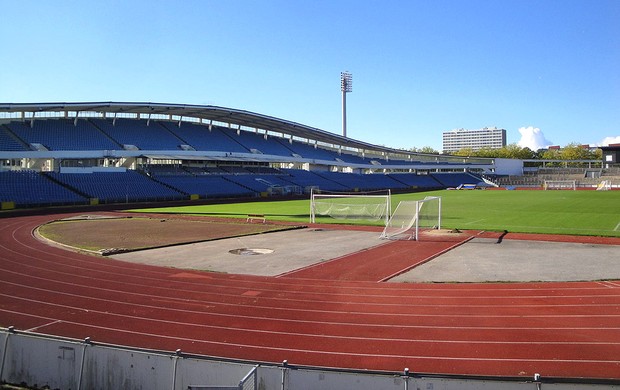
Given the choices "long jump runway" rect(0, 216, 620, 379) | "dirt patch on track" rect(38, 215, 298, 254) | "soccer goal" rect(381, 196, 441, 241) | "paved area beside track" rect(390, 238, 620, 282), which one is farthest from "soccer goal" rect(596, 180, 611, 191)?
"long jump runway" rect(0, 216, 620, 379)

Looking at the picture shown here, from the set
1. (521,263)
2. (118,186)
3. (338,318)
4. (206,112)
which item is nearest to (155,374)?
(338,318)

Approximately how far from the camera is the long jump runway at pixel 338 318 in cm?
844

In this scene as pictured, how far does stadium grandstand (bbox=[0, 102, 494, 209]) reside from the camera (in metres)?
47.9

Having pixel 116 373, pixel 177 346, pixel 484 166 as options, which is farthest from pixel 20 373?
pixel 484 166

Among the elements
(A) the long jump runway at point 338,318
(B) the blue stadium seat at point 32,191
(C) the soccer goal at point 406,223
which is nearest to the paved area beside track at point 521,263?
(A) the long jump runway at point 338,318

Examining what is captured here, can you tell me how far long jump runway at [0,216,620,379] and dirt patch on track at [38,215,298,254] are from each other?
255 inches

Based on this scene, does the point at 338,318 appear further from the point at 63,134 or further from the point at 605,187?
the point at 605,187

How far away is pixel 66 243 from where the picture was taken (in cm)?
2159

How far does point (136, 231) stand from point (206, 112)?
3947cm

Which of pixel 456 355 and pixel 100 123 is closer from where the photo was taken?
pixel 456 355

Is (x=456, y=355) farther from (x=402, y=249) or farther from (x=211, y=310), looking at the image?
(x=402, y=249)

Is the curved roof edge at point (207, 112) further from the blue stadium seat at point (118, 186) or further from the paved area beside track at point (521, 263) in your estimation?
the paved area beside track at point (521, 263)

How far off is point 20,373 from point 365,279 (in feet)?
31.5

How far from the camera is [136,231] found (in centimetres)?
2711
